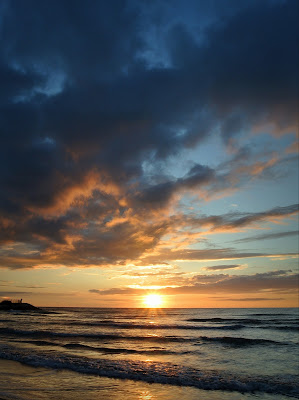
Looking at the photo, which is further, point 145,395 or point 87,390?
point 87,390

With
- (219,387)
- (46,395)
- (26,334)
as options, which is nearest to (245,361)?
(219,387)

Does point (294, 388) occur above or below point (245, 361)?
above

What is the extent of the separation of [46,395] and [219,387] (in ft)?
23.4

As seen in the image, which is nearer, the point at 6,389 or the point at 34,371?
the point at 6,389

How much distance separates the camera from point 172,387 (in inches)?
487

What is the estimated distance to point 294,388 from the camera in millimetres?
12648

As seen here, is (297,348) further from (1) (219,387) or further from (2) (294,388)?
(1) (219,387)

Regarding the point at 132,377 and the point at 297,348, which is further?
the point at 297,348

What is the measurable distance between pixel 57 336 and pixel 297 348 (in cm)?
2436

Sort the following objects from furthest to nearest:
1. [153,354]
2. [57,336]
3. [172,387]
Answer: [57,336] → [153,354] → [172,387]

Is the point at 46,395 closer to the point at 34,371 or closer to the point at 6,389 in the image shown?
the point at 6,389

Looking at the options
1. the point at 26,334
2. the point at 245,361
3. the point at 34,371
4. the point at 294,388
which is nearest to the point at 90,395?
the point at 34,371

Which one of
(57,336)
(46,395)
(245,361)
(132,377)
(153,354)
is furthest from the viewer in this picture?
(57,336)

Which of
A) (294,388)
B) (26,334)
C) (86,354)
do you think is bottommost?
(26,334)
